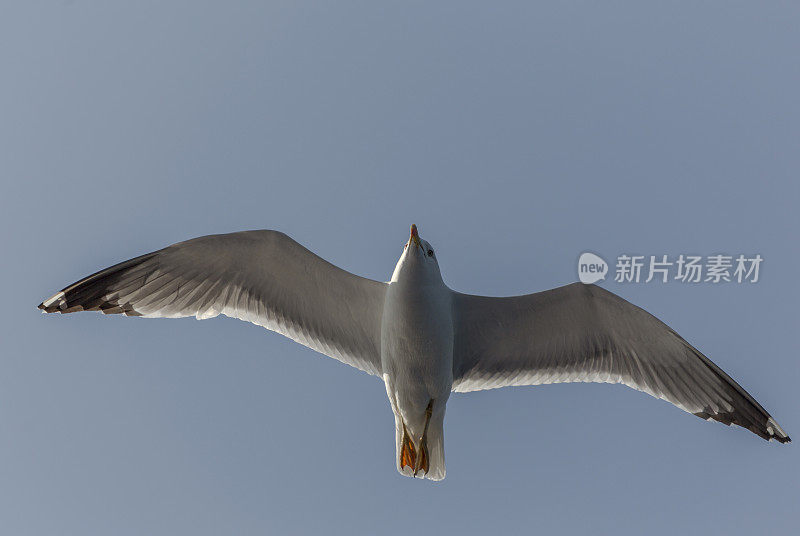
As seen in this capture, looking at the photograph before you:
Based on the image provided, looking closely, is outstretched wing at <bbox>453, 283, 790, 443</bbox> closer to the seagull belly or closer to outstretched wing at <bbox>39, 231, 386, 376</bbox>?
the seagull belly

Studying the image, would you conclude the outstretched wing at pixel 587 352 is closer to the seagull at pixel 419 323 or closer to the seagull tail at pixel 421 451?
the seagull at pixel 419 323

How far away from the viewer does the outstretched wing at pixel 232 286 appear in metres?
6.65

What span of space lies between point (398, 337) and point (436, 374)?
0.37 metres

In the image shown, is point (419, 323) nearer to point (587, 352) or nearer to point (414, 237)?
point (414, 237)

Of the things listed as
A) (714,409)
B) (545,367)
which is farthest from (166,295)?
(714,409)

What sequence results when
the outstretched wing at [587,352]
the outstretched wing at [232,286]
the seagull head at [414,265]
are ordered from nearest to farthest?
the seagull head at [414,265] → the outstretched wing at [232,286] → the outstretched wing at [587,352]

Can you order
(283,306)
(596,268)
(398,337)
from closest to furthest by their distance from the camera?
(398,337) → (283,306) → (596,268)

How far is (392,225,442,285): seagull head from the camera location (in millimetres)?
6359

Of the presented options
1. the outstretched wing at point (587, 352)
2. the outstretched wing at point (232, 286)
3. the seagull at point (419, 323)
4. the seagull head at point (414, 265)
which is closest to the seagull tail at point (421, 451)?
the seagull at point (419, 323)

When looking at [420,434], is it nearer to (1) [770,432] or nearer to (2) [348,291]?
(2) [348,291]

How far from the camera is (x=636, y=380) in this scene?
6.92 metres

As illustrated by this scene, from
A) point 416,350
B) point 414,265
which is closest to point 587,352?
point 416,350

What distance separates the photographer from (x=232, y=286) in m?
6.78

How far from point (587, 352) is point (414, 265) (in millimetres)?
1526
